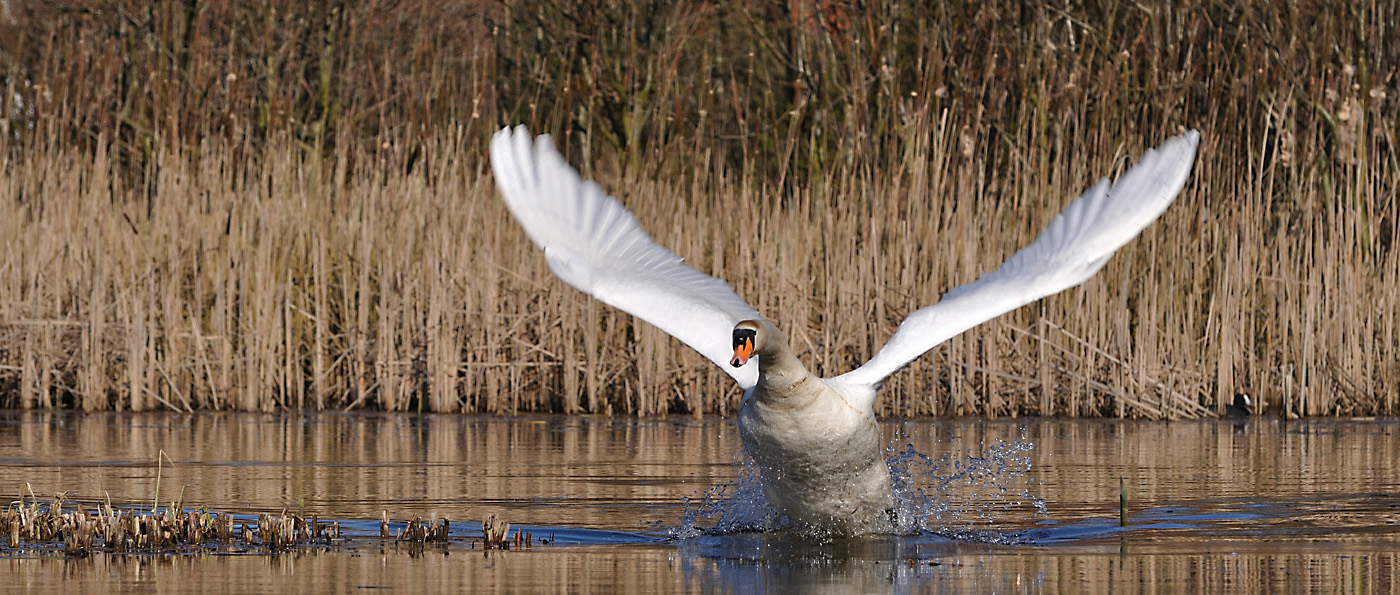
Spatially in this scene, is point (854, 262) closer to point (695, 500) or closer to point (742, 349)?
point (695, 500)

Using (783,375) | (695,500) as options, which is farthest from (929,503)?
(783,375)

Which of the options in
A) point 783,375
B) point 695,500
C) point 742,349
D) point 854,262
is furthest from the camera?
point 854,262

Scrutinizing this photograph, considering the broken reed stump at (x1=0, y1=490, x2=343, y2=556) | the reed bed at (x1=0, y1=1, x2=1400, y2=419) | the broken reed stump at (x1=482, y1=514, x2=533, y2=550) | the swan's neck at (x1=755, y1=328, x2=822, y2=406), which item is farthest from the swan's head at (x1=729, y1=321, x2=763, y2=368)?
the reed bed at (x1=0, y1=1, x2=1400, y2=419)

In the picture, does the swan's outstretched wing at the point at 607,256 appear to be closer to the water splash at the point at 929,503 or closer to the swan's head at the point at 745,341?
the water splash at the point at 929,503

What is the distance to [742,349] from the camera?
6.33 m

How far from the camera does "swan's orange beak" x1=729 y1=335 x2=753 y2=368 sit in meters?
6.29

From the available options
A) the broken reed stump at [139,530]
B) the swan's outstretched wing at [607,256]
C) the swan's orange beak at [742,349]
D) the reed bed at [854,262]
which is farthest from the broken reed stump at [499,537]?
the reed bed at [854,262]

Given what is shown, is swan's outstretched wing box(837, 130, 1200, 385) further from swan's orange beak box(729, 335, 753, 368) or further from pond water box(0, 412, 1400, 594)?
swan's orange beak box(729, 335, 753, 368)

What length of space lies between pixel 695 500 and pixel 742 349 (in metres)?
1.54

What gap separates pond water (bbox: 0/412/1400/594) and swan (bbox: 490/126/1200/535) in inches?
8.3

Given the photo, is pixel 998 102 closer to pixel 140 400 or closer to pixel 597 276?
pixel 140 400

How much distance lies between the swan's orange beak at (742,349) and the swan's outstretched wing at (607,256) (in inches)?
32.1

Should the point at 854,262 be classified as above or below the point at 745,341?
above

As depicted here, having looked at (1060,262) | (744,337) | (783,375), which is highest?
(1060,262)
